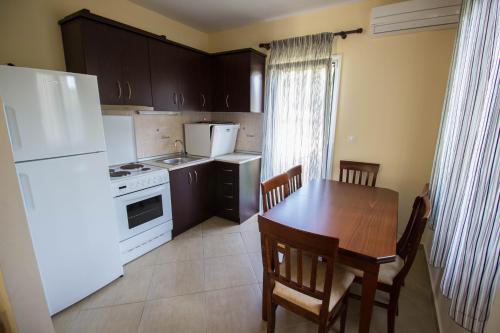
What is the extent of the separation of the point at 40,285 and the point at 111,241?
65 centimetres

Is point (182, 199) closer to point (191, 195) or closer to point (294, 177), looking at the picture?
point (191, 195)

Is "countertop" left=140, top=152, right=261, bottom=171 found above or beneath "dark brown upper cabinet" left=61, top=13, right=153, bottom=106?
beneath

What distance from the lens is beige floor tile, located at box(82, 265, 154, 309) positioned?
1.79 meters

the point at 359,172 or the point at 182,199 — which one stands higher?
the point at 359,172

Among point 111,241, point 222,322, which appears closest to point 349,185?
point 222,322

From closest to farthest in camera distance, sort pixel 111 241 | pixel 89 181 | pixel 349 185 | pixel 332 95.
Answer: pixel 89 181 → pixel 111 241 → pixel 349 185 → pixel 332 95

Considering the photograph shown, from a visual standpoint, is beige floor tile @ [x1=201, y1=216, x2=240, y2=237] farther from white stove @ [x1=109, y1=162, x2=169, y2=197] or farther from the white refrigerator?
the white refrigerator

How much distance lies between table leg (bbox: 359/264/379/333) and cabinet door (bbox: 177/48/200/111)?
2514mm

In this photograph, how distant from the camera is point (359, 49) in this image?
2.48m

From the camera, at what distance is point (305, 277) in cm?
136

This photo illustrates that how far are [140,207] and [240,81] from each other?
1881 mm

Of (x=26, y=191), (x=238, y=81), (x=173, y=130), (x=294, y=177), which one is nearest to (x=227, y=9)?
(x=238, y=81)

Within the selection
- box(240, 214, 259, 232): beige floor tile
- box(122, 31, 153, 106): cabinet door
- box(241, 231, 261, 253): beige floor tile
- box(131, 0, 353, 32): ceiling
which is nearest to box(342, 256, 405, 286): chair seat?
box(241, 231, 261, 253): beige floor tile

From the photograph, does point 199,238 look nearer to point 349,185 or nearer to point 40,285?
point 40,285
